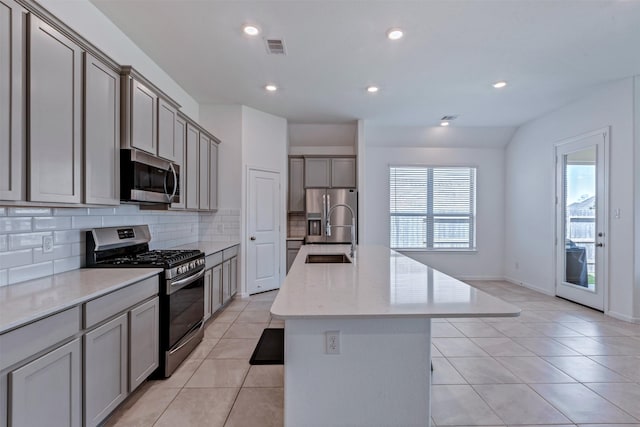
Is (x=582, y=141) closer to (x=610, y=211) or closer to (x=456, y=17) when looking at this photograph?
(x=610, y=211)

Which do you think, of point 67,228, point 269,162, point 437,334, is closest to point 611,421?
point 437,334

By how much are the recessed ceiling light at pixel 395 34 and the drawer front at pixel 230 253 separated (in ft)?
9.90

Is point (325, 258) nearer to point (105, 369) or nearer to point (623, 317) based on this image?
point (105, 369)

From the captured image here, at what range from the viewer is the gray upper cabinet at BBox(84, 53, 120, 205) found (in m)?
2.06

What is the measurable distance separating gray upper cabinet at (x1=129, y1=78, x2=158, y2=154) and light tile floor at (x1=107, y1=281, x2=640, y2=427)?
1.88 meters

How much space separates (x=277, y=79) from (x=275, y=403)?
3.39 meters

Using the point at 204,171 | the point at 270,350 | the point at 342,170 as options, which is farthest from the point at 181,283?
the point at 342,170

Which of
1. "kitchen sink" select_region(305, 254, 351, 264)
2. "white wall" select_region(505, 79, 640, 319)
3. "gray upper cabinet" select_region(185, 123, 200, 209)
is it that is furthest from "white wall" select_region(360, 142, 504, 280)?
"gray upper cabinet" select_region(185, 123, 200, 209)

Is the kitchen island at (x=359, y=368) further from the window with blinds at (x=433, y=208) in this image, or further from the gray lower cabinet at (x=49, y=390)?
the window with blinds at (x=433, y=208)

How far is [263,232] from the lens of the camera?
509 centimetres

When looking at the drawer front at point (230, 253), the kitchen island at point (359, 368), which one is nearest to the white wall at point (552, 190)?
the kitchen island at point (359, 368)

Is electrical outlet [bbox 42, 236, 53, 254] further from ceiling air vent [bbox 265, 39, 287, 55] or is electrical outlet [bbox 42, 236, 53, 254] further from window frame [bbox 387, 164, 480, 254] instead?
window frame [bbox 387, 164, 480, 254]

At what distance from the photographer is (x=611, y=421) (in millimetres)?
1984

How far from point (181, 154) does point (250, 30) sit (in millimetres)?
1486
